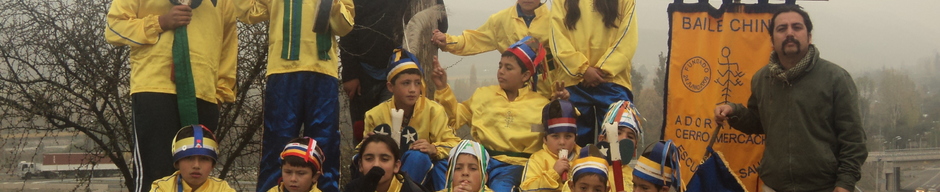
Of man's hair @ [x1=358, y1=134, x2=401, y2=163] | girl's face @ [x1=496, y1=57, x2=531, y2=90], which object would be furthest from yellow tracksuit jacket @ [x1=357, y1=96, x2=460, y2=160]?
man's hair @ [x1=358, y1=134, x2=401, y2=163]

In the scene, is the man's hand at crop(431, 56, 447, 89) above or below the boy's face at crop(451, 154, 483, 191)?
above

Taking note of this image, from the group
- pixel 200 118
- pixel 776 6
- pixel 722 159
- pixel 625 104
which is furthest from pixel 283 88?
pixel 776 6

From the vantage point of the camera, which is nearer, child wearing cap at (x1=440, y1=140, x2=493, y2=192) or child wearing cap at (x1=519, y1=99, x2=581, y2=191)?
child wearing cap at (x1=440, y1=140, x2=493, y2=192)

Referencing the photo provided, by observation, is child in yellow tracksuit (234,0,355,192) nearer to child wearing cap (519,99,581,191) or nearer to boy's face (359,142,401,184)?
boy's face (359,142,401,184)

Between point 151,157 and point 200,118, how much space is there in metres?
0.34

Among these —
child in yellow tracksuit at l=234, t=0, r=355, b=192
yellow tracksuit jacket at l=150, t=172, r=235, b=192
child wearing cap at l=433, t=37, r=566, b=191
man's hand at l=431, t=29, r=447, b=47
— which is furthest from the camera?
man's hand at l=431, t=29, r=447, b=47

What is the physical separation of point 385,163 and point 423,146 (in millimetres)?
469

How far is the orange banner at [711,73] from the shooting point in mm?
5676

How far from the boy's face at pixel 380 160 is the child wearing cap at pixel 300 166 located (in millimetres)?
278

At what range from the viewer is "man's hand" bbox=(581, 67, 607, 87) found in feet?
19.6

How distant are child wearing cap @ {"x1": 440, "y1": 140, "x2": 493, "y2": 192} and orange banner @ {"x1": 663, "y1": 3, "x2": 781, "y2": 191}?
129 centimetres

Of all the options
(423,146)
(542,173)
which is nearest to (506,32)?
(423,146)

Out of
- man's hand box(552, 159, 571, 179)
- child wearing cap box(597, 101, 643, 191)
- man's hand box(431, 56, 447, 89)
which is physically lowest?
man's hand box(552, 159, 571, 179)

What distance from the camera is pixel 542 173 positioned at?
5340mm
